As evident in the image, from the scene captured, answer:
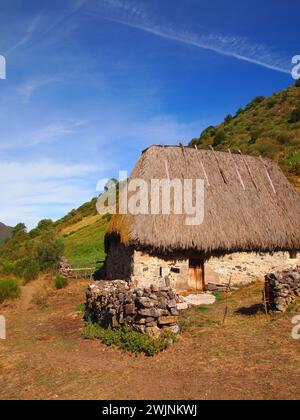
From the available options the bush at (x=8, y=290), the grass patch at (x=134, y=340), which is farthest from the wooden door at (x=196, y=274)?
the bush at (x=8, y=290)

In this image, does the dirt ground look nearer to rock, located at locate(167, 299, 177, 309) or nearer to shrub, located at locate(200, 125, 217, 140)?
rock, located at locate(167, 299, 177, 309)

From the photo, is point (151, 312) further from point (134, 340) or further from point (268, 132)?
point (268, 132)

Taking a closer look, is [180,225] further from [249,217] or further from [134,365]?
[134,365]

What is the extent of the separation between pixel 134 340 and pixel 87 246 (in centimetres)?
2468

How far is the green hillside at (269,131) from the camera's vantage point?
36.1 m

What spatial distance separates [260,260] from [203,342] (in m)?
9.01

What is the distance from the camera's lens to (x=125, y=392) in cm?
701

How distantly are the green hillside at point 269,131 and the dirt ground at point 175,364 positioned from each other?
64.4ft

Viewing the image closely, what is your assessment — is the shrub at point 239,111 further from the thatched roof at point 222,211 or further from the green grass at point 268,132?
the thatched roof at point 222,211

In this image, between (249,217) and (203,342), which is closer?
(203,342)

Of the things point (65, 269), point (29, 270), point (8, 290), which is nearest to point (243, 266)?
point (8, 290)
